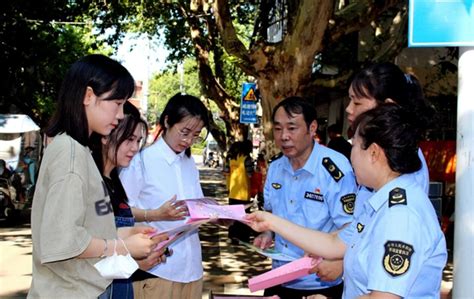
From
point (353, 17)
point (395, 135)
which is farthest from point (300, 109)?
point (353, 17)

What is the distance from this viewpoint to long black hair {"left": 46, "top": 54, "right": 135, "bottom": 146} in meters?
2.33

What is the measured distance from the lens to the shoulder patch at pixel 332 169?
362cm

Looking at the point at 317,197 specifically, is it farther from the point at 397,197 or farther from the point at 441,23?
the point at 397,197

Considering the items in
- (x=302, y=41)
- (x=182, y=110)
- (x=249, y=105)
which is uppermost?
(x=302, y=41)

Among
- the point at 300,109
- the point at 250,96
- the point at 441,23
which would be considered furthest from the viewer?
the point at 250,96

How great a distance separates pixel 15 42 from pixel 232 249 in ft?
33.4

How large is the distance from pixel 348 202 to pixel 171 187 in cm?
99

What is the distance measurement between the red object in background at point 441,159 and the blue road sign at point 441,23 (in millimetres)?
7519

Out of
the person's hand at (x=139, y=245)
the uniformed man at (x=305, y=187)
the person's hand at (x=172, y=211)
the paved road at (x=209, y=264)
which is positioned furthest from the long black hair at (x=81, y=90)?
the paved road at (x=209, y=264)

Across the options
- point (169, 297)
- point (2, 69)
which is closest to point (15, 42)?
point (2, 69)

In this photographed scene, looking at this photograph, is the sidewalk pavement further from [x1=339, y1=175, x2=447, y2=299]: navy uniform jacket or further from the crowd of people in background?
[x1=339, y1=175, x2=447, y2=299]: navy uniform jacket

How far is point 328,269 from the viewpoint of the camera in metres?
2.89

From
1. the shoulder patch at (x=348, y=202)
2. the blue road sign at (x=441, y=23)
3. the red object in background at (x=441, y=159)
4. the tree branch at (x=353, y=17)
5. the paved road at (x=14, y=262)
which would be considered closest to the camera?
the blue road sign at (x=441, y=23)

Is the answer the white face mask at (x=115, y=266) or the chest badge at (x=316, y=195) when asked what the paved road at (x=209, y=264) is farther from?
the white face mask at (x=115, y=266)
